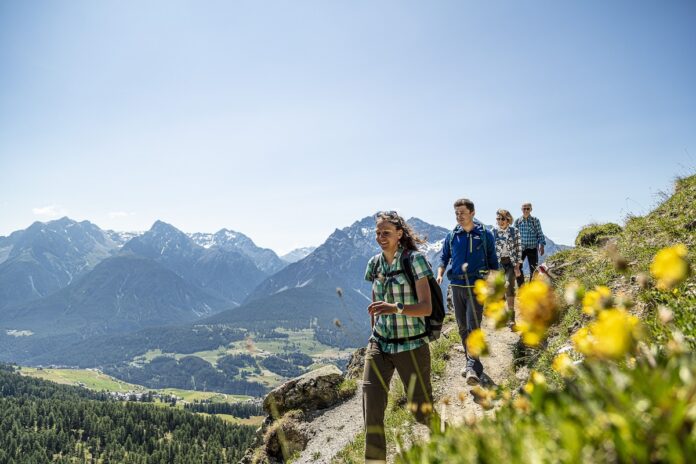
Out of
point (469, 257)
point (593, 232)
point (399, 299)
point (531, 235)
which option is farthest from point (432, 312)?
point (593, 232)

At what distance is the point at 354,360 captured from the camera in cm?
1994

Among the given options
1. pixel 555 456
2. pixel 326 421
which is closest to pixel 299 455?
pixel 326 421

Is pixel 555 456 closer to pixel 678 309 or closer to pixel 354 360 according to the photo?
pixel 678 309

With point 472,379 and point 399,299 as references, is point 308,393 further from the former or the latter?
point 399,299

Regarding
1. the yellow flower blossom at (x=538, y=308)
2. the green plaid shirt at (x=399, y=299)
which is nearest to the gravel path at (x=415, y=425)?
the green plaid shirt at (x=399, y=299)

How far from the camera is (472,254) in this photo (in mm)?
8312

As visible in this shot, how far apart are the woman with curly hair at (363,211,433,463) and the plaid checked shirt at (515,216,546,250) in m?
9.43

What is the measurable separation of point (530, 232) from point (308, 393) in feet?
33.0

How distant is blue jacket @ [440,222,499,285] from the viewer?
8.28 meters

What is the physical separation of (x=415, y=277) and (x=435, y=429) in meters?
3.31

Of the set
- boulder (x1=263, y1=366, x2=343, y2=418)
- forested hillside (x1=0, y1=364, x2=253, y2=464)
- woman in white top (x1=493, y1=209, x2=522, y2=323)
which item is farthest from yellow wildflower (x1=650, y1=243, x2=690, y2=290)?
forested hillside (x1=0, y1=364, x2=253, y2=464)

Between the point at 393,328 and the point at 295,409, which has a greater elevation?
the point at 393,328

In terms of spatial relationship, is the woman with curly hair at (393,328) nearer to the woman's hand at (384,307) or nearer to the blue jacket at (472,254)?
the woman's hand at (384,307)

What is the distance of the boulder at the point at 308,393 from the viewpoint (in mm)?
15773
